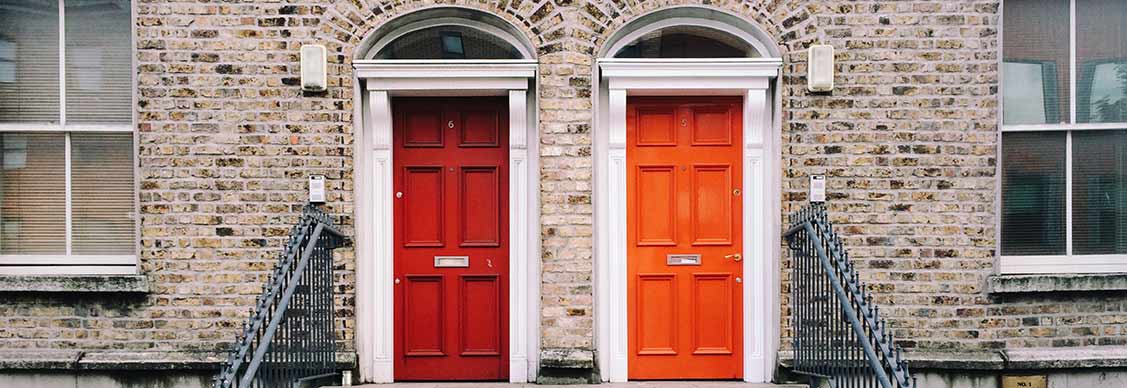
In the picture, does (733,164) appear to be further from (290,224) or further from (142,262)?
(142,262)

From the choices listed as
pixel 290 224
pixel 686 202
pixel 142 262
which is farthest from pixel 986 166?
pixel 142 262

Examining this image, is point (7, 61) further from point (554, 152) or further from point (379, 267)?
point (554, 152)

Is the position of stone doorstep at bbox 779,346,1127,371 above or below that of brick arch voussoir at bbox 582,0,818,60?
below

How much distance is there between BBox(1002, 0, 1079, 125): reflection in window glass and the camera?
5.56 meters

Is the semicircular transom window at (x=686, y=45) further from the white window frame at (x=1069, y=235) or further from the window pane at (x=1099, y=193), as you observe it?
the window pane at (x=1099, y=193)

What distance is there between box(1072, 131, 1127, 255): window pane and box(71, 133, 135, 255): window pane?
6.55m

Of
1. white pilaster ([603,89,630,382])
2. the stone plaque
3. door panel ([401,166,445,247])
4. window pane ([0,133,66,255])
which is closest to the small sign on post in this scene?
white pilaster ([603,89,630,382])

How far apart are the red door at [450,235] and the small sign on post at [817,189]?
2084mm

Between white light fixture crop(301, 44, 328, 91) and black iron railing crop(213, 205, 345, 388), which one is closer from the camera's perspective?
black iron railing crop(213, 205, 345, 388)

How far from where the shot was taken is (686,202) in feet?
18.5

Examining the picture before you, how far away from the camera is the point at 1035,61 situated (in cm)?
557

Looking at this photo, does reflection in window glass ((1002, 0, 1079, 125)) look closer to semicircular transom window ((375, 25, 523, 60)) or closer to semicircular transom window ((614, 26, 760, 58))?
semicircular transom window ((614, 26, 760, 58))

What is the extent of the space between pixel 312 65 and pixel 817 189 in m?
3.44

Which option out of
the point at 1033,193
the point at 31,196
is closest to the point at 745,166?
the point at 1033,193
